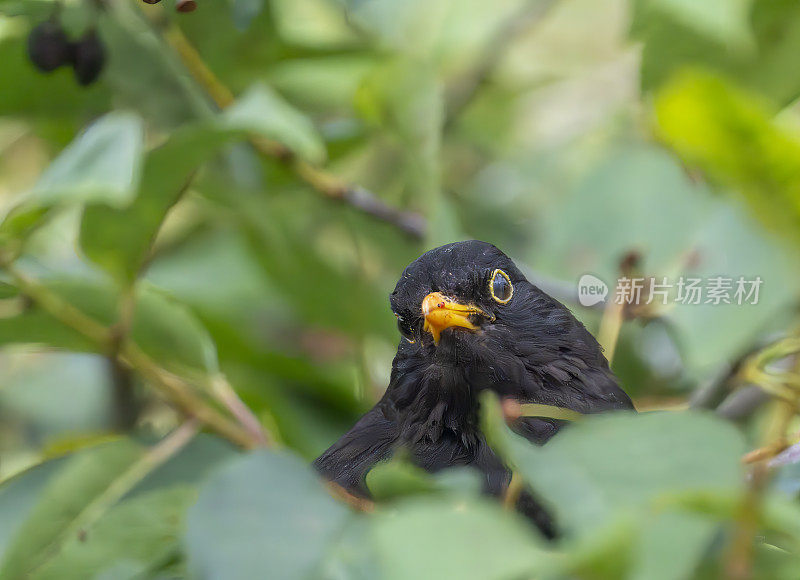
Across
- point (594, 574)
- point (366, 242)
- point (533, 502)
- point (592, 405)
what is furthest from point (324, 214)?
point (594, 574)

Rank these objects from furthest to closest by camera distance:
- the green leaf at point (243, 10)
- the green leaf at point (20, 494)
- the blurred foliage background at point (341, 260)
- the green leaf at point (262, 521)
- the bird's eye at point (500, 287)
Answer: the bird's eye at point (500, 287) < the green leaf at point (243, 10) < the green leaf at point (20, 494) < the green leaf at point (262, 521) < the blurred foliage background at point (341, 260)

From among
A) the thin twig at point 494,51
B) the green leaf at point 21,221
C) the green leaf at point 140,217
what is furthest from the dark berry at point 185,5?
the thin twig at point 494,51

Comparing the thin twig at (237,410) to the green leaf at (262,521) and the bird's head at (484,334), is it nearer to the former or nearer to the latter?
the bird's head at (484,334)

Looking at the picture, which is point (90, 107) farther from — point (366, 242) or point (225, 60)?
point (366, 242)

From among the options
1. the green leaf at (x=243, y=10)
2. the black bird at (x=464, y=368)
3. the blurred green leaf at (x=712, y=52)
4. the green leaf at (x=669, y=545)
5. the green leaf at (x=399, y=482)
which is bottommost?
the black bird at (x=464, y=368)

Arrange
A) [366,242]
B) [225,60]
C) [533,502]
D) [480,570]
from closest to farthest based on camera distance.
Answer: [480,570] → [533,502] → [225,60] → [366,242]

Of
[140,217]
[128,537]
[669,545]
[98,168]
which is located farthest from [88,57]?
[669,545]
